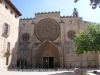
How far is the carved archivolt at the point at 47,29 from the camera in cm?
2727

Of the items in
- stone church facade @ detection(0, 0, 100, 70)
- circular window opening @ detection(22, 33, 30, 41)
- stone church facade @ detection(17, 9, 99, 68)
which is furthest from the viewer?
circular window opening @ detection(22, 33, 30, 41)

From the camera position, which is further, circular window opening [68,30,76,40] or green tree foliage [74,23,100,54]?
circular window opening [68,30,76,40]

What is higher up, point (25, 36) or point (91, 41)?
point (25, 36)

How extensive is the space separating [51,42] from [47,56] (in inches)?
124

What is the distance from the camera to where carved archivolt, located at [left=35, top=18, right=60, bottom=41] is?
1073 inches

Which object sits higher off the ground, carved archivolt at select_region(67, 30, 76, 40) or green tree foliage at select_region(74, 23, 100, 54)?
carved archivolt at select_region(67, 30, 76, 40)

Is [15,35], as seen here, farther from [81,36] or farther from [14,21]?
[81,36]

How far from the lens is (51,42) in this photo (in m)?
25.7

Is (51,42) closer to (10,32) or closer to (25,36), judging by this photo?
(25,36)

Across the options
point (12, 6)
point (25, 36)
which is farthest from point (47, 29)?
point (12, 6)

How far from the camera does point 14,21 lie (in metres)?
23.0

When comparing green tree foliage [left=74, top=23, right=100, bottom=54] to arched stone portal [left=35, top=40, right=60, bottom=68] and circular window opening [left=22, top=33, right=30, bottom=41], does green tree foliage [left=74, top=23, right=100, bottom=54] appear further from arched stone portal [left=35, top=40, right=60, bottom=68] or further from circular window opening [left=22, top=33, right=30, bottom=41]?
circular window opening [left=22, top=33, right=30, bottom=41]

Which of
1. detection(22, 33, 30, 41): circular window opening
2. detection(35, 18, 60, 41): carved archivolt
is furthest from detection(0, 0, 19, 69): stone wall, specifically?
detection(35, 18, 60, 41): carved archivolt

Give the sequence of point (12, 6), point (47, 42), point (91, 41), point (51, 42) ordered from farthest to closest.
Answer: point (47, 42) < point (51, 42) < point (12, 6) < point (91, 41)
